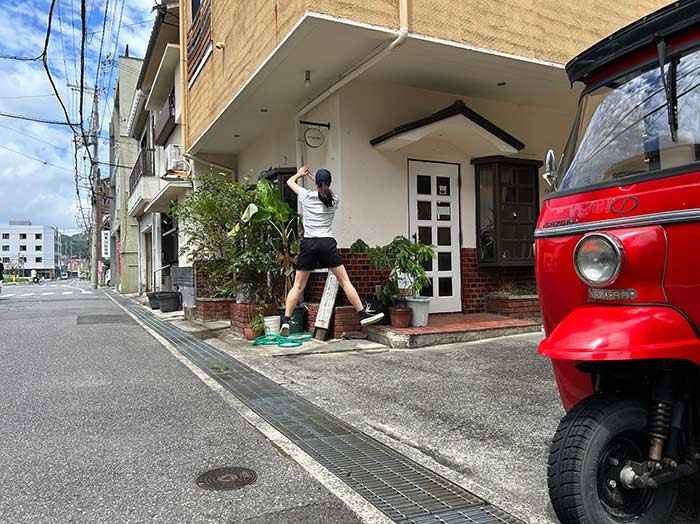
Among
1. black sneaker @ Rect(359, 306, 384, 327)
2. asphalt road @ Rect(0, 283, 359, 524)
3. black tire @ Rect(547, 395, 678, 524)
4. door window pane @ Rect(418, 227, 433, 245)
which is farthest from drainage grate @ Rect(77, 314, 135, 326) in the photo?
black tire @ Rect(547, 395, 678, 524)

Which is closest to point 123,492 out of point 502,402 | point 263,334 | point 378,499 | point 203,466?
point 203,466

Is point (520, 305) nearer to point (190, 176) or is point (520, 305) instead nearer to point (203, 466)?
point (203, 466)

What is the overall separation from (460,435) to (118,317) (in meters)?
10.5

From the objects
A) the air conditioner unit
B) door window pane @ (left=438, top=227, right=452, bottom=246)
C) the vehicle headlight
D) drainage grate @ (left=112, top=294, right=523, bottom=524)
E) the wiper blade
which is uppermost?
the air conditioner unit

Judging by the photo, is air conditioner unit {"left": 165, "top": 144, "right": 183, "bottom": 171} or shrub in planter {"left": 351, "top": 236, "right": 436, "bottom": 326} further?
air conditioner unit {"left": 165, "top": 144, "right": 183, "bottom": 171}

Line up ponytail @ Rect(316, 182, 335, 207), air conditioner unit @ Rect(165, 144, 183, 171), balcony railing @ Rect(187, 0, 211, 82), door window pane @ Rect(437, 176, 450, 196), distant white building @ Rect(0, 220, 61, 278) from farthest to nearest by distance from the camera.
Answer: distant white building @ Rect(0, 220, 61, 278), air conditioner unit @ Rect(165, 144, 183, 171), balcony railing @ Rect(187, 0, 211, 82), door window pane @ Rect(437, 176, 450, 196), ponytail @ Rect(316, 182, 335, 207)

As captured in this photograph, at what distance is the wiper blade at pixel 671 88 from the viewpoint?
2137 mm

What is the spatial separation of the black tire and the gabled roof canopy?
219 inches

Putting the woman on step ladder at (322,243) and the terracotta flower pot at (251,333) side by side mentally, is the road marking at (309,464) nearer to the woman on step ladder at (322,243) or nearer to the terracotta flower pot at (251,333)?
the woman on step ladder at (322,243)

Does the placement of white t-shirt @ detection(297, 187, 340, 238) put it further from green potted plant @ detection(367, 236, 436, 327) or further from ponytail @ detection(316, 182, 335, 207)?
green potted plant @ detection(367, 236, 436, 327)

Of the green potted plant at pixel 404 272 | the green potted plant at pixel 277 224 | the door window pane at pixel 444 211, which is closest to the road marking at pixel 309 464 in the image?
the green potted plant at pixel 404 272

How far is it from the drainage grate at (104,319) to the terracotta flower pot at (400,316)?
257 inches

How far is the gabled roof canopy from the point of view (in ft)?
23.6

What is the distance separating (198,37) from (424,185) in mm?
6252
